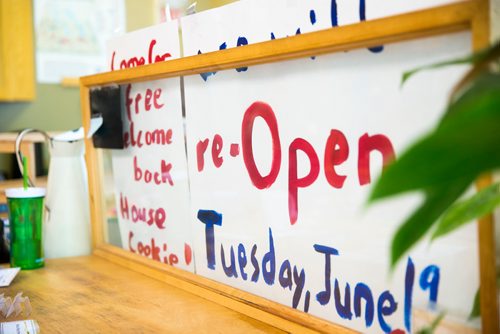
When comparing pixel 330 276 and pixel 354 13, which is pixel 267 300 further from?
pixel 354 13

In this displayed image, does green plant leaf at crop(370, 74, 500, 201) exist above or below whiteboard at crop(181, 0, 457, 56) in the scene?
below

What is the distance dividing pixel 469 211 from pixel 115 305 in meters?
0.52

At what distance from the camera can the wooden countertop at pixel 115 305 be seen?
25.5 inches

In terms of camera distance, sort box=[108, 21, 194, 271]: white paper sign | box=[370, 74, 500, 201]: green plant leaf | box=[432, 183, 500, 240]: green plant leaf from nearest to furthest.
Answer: box=[370, 74, 500, 201]: green plant leaf, box=[432, 183, 500, 240]: green plant leaf, box=[108, 21, 194, 271]: white paper sign

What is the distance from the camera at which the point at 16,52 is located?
9.64 ft

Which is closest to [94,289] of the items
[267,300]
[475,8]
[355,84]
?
[267,300]

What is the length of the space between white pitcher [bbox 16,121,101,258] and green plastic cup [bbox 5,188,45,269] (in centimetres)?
7

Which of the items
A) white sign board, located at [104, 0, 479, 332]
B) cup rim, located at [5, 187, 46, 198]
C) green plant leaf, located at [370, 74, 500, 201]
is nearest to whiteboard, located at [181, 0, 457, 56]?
white sign board, located at [104, 0, 479, 332]

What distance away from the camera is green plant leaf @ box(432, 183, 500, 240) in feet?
1.22

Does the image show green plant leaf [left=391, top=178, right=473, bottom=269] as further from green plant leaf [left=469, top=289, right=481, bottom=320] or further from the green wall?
the green wall

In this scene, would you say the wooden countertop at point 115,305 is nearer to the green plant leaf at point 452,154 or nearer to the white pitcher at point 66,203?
the white pitcher at point 66,203

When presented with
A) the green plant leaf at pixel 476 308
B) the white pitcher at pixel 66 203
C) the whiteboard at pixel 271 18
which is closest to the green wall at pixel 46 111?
the white pitcher at pixel 66 203

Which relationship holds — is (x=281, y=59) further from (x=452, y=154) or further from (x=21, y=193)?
(x=21, y=193)

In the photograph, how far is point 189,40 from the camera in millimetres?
826
